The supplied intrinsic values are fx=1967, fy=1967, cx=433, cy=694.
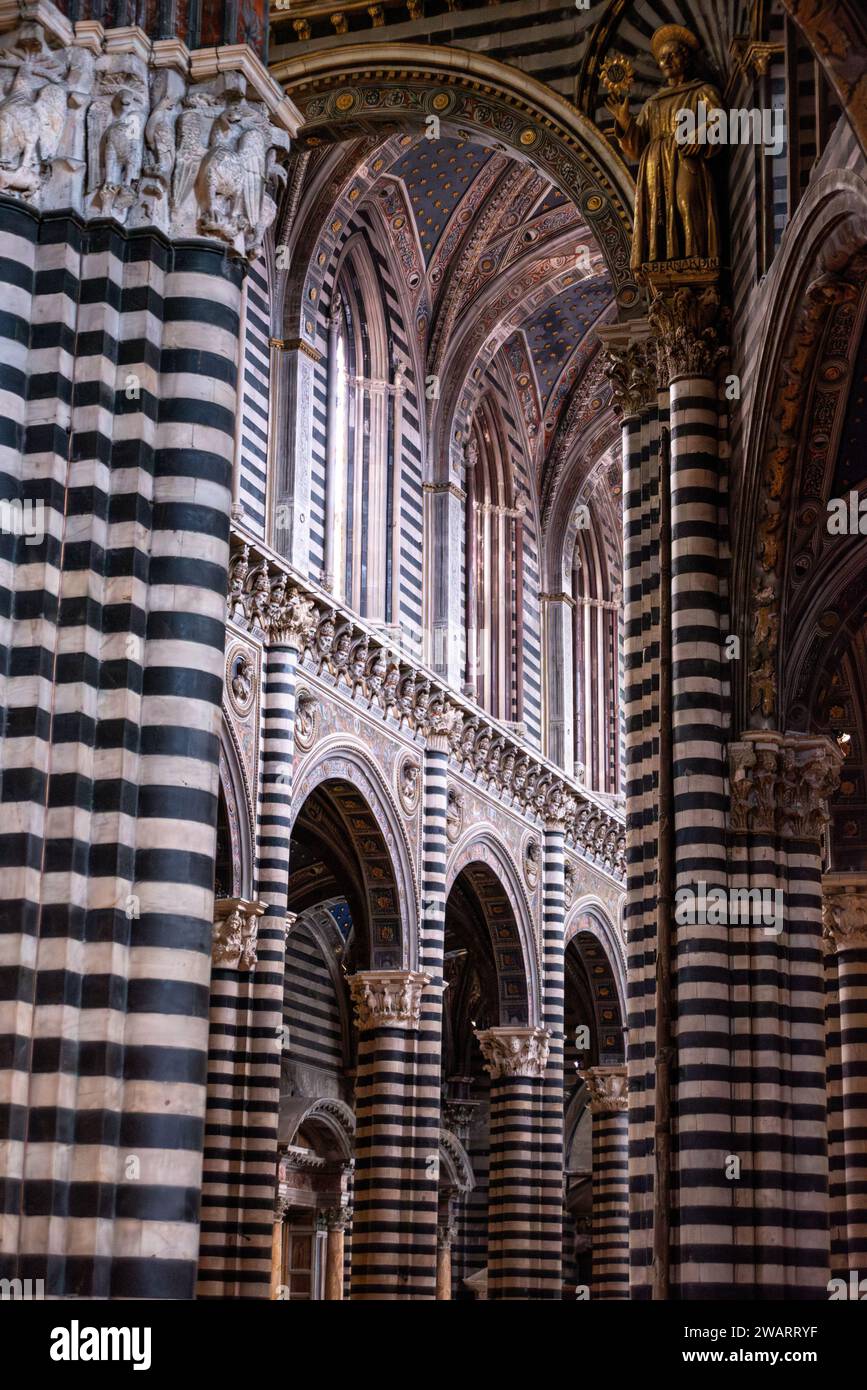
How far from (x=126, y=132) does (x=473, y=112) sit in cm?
961

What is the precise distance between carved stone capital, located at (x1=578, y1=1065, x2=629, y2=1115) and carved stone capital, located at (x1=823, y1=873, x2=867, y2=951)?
1099 centimetres

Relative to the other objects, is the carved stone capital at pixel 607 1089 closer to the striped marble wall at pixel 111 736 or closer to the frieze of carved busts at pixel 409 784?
the frieze of carved busts at pixel 409 784

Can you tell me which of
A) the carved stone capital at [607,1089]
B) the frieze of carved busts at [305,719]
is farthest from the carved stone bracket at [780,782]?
the carved stone capital at [607,1089]

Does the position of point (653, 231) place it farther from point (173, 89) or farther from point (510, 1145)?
point (510, 1145)

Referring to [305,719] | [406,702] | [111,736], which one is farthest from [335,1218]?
[111,736]

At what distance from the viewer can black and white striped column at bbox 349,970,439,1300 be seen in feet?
77.7

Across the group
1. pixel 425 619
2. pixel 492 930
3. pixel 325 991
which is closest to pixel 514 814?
pixel 492 930

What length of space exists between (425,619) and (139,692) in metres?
15.9

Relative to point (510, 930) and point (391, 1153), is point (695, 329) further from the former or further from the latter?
point (510, 930)

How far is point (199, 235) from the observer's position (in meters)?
11.8

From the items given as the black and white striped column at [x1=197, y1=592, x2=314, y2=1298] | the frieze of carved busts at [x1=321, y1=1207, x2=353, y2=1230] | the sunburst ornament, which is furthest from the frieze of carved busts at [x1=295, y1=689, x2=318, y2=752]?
the frieze of carved busts at [x1=321, y1=1207, x2=353, y2=1230]

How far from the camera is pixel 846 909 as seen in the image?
21.0 metres

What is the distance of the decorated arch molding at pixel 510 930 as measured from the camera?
93.1 ft

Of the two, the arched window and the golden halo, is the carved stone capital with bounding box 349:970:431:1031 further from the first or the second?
the golden halo
